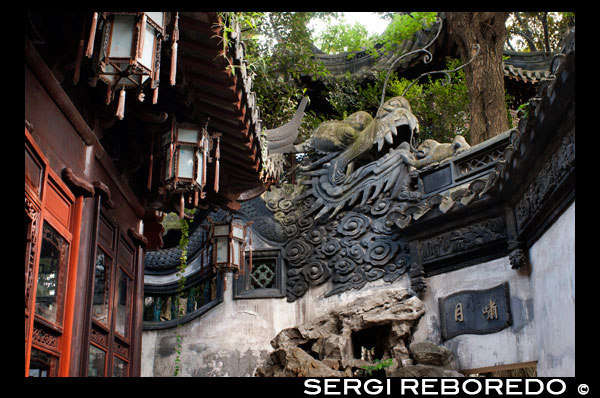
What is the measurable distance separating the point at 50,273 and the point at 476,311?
5.42m

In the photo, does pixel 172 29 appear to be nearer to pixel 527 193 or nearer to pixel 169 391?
pixel 169 391

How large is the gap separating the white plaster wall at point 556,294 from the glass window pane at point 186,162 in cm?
303

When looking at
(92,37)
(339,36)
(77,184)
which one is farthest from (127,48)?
(339,36)

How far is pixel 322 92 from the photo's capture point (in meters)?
13.1

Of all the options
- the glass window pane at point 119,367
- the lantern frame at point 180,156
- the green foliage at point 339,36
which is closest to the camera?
the lantern frame at point 180,156

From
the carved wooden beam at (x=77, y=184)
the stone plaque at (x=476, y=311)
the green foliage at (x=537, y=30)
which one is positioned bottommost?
the stone plaque at (x=476, y=311)

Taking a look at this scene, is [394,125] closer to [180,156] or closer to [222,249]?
[222,249]

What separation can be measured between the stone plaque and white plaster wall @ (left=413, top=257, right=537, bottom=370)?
6 cm

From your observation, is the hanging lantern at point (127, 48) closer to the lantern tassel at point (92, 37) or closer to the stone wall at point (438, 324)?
the lantern tassel at point (92, 37)

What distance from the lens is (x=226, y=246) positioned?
746cm

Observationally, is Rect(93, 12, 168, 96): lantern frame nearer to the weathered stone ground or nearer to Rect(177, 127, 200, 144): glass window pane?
Rect(177, 127, 200, 144): glass window pane

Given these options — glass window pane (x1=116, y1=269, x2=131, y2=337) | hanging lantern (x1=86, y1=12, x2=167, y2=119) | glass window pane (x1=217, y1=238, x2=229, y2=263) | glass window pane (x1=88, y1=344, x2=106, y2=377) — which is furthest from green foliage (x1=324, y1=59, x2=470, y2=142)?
hanging lantern (x1=86, y1=12, x2=167, y2=119)

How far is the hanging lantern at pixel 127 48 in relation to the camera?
10.8 ft

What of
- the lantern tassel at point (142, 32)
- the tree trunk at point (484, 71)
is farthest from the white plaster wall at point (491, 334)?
the lantern tassel at point (142, 32)
